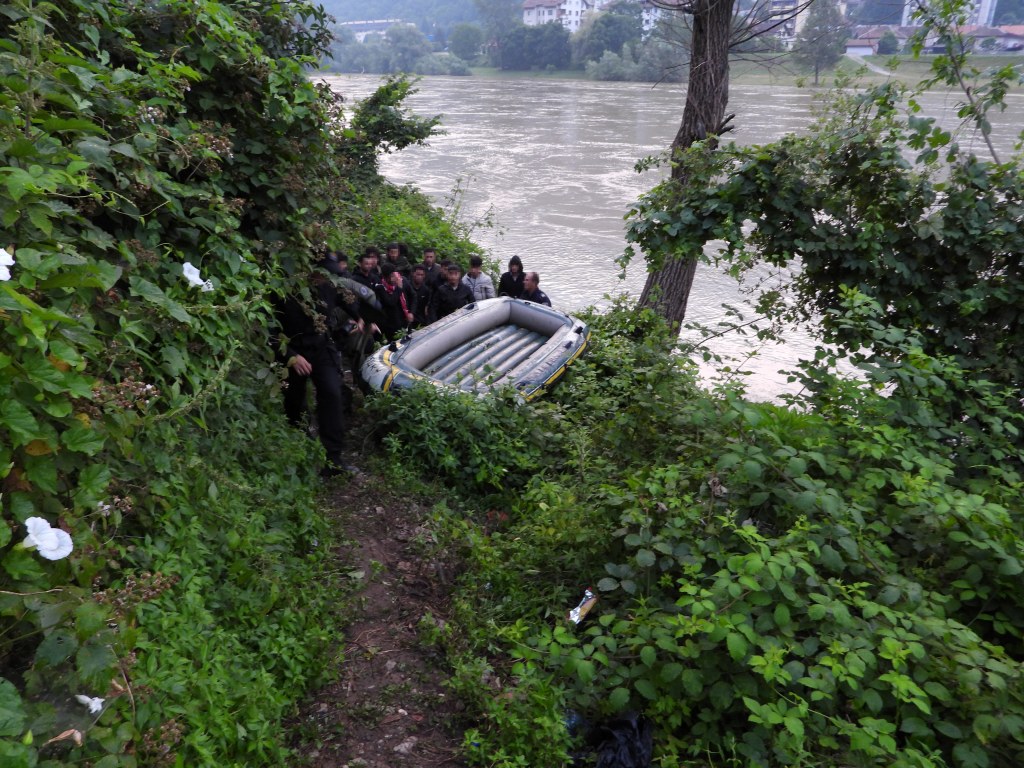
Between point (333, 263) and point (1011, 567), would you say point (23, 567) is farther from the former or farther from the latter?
point (333, 263)

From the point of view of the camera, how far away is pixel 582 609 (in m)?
3.27

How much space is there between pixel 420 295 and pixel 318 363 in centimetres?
312

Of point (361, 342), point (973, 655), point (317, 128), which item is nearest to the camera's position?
point (973, 655)

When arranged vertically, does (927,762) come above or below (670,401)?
below

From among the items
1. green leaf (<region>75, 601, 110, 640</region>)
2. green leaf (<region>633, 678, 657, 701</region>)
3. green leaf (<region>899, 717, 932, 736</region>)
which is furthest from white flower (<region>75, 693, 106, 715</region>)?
green leaf (<region>899, 717, 932, 736</region>)

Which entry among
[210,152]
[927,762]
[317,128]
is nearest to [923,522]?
[927,762]

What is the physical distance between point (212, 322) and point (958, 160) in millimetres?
4382

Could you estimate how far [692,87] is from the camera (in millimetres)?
7660

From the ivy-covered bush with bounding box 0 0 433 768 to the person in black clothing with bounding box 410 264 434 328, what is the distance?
307cm

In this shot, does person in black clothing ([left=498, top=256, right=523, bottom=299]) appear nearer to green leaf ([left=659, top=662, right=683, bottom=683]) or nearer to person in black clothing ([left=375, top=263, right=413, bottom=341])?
person in black clothing ([left=375, top=263, right=413, bottom=341])

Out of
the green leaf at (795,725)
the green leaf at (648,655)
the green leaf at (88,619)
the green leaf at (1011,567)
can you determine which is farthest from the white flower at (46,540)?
the green leaf at (1011,567)

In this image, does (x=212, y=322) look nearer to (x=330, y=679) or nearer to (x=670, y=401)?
(x=330, y=679)

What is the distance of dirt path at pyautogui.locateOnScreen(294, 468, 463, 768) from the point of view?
278 cm

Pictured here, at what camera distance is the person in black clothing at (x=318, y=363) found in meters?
4.55
